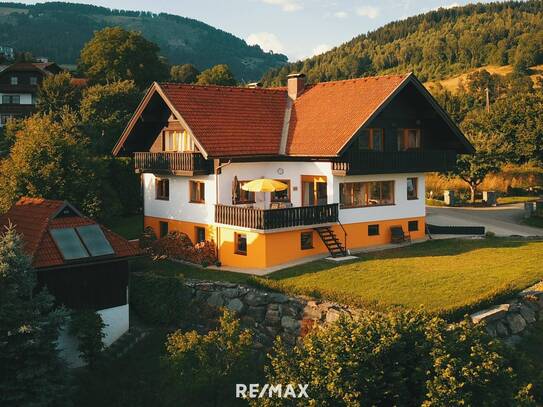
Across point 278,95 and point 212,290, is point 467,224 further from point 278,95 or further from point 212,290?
point 212,290

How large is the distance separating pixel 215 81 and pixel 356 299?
55.8 meters

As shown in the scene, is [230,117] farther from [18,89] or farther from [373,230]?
[18,89]

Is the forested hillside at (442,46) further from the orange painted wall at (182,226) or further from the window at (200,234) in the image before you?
the window at (200,234)

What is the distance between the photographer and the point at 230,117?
31.3 metres

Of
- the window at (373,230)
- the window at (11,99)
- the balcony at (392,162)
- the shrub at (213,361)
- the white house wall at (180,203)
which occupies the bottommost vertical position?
the shrub at (213,361)

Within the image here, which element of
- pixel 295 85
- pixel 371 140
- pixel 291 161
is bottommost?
pixel 291 161

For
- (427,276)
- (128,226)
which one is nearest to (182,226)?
(128,226)

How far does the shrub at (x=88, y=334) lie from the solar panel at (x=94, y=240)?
7.65 ft

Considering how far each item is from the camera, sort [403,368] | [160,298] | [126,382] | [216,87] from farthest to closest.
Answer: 1. [216,87]
2. [160,298]
3. [126,382]
4. [403,368]

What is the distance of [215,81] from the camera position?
244 feet

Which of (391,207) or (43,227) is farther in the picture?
(391,207)

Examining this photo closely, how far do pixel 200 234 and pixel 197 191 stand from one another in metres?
2.08

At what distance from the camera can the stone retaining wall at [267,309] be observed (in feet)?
74.2

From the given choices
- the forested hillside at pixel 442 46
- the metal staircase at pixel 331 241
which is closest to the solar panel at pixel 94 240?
the metal staircase at pixel 331 241
